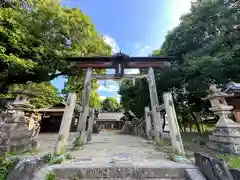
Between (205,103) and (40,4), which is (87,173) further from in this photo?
(40,4)

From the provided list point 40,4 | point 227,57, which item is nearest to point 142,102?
point 227,57

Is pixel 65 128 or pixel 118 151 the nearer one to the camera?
pixel 65 128

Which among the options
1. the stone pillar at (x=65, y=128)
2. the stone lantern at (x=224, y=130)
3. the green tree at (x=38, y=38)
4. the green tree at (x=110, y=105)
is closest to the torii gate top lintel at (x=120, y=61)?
the stone lantern at (x=224, y=130)

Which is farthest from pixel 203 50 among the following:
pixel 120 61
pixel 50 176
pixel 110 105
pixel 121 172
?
pixel 110 105

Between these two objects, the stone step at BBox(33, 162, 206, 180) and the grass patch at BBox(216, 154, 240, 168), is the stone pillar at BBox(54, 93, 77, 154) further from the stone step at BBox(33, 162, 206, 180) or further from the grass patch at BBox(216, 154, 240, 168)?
the grass patch at BBox(216, 154, 240, 168)

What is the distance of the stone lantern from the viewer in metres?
3.56

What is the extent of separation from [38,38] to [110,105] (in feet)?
116

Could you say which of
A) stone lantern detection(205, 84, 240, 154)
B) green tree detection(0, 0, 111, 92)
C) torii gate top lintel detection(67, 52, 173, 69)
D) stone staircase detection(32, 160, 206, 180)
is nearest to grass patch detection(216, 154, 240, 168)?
stone lantern detection(205, 84, 240, 154)

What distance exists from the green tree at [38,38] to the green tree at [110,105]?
31578mm

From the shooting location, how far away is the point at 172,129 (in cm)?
323

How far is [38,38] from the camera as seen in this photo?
723cm

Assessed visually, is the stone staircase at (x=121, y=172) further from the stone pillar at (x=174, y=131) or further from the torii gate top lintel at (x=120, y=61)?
the torii gate top lintel at (x=120, y=61)

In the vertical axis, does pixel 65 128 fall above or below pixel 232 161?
above

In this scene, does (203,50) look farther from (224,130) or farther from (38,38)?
(38,38)
